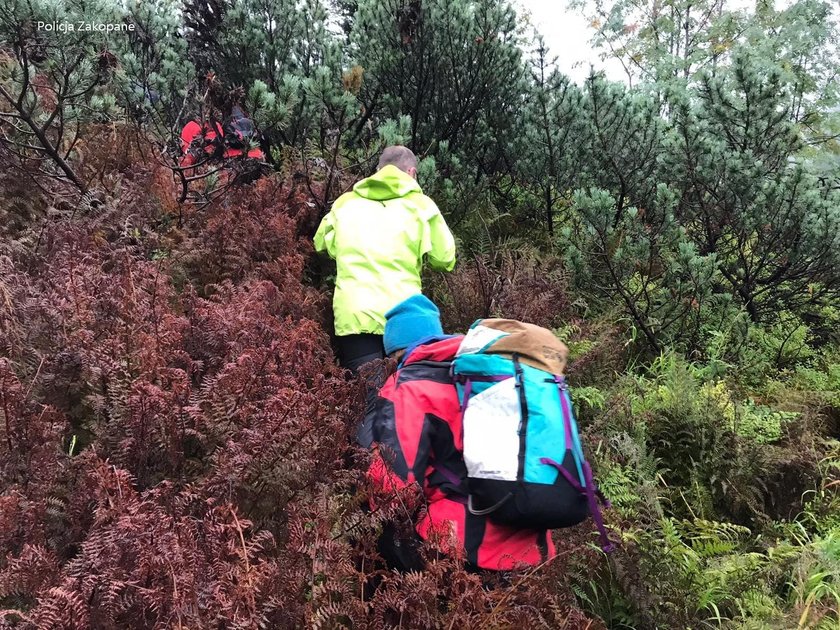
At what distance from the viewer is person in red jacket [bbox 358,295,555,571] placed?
2221mm

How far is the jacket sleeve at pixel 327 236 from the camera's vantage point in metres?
4.26

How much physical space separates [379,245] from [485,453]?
2.19m

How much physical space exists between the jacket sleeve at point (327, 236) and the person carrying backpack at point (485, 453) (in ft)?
6.47

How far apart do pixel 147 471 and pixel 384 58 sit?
16.1 feet

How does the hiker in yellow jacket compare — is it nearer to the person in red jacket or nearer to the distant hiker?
the distant hiker

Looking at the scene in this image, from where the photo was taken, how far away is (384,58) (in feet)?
19.3

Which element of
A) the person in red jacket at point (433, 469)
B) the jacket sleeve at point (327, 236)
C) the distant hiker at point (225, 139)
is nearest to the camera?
the person in red jacket at point (433, 469)

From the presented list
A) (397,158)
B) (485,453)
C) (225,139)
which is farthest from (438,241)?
(485,453)

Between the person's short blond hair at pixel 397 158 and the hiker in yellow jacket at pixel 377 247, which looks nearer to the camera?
the hiker in yellow jacket at pixel 377 247

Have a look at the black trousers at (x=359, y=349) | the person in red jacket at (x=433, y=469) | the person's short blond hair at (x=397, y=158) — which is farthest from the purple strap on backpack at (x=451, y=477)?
the person's short blond hair at (x=397, y=158)

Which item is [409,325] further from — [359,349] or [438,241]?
[438,241]

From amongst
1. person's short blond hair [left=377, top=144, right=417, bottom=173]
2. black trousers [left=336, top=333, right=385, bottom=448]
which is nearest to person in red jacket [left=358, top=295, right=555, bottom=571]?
black trousers [left=336, top=333, right=385, bottom=448]

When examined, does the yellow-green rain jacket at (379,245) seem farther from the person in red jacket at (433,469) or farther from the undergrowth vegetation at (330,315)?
the person in red jacket at (433,469)

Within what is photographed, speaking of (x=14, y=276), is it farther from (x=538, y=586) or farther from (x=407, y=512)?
(x=538, y=586)
